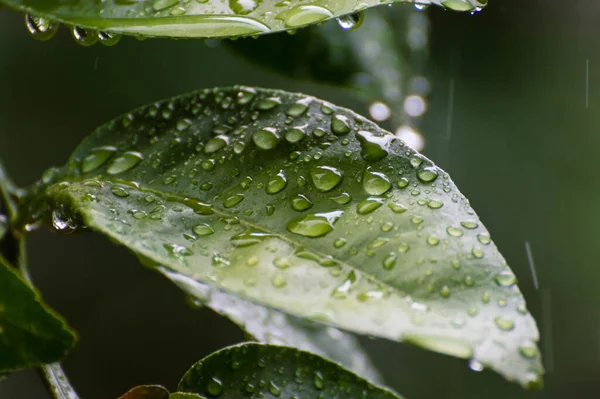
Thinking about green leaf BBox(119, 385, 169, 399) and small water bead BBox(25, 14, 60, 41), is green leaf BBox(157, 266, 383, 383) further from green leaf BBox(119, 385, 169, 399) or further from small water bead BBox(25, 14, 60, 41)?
small water bead BBox(25, 14, 60, 41)

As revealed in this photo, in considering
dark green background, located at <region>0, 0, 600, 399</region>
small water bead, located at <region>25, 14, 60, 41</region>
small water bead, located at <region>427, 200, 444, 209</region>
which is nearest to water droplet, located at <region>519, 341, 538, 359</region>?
small water bead, located at <region>427, 200, 444, 209</region>

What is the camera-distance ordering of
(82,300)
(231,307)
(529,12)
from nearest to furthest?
→ (231,307), (82,300), (529,12)

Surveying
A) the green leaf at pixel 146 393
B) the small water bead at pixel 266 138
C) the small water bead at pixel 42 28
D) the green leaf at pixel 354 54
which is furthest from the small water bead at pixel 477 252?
the green leaf at pixel 354 54

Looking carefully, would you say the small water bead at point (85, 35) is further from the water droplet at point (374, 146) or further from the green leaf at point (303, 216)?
the water droplet at point (374, 146)

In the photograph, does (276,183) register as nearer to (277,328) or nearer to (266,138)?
(266,138)

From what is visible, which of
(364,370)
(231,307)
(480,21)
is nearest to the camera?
(231,307)

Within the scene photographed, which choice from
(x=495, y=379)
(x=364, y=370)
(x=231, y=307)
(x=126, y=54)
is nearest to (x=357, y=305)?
(x=231, y=307)

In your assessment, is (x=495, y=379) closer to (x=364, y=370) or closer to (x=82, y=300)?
(x=82, y=300)
